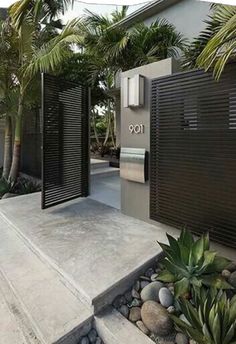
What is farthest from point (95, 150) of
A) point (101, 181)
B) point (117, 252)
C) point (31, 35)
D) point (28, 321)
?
point (28, 321)

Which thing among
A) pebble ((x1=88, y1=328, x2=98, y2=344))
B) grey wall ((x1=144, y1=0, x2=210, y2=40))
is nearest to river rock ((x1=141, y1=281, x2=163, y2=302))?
pebble ((x1=88, y1=328, x2=98, y2=344))

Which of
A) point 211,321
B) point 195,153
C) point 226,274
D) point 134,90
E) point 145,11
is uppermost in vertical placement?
point 145,11

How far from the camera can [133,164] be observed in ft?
15.5

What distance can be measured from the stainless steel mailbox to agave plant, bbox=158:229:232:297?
1.75 metres

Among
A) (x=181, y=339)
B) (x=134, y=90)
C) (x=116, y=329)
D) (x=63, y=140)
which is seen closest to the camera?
(x=181, y=339)

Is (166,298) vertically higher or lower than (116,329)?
higher

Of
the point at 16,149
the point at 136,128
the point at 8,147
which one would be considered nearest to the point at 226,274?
the point at 136,128

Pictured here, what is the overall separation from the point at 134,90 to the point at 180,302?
324cm

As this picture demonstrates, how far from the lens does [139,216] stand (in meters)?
4.90

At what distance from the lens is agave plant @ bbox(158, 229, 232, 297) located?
272cm

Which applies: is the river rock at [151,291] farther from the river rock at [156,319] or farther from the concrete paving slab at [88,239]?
the concrete paving slab at [88,239]

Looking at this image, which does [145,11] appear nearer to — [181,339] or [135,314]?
[135,314]

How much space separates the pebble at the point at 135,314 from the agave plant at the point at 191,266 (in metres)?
0.38

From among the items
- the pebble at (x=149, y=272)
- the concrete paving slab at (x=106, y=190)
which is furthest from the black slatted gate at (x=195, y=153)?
the concrete paving slab at (x=106, y=190)
